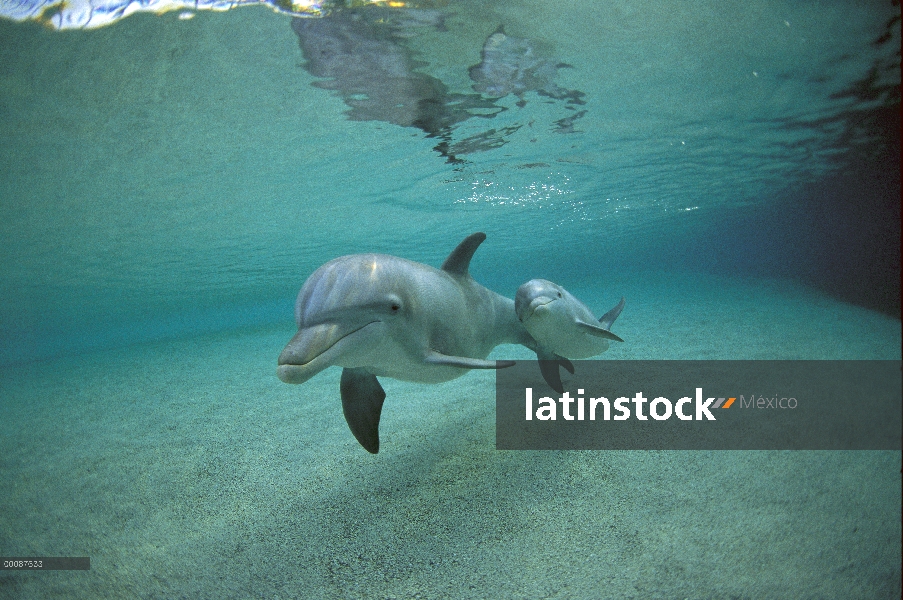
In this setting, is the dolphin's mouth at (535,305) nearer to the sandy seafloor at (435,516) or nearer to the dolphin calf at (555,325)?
the dolphin calf at (555,325)

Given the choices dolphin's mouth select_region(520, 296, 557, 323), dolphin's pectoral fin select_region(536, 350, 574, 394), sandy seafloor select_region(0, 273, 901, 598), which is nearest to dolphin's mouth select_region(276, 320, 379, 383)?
sandy seafloor select_region(0, 273, 901, 598)

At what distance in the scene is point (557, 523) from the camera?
3090 mm

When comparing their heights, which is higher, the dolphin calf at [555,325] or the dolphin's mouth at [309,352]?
the dolphin's mouth at [309,352]

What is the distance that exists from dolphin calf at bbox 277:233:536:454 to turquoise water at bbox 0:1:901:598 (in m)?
1.01

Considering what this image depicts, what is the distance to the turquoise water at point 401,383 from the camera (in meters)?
2.79

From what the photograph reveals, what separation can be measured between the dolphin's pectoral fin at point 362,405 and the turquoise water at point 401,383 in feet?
1.72

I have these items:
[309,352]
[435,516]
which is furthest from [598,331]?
[309,352]

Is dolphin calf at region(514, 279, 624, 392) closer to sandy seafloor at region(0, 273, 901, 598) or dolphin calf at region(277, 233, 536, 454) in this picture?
dolphin calf at region(277, 233, 536, 454)

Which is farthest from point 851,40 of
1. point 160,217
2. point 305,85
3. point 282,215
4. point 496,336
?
point 160,217

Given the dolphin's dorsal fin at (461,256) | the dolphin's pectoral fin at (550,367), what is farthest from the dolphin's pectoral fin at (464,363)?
the dolphin's pectoral fin at (550,367)

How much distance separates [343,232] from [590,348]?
49.5ft

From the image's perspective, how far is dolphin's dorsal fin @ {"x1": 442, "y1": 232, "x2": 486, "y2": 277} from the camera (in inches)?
169

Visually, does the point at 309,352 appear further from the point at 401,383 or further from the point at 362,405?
the point at 401,383

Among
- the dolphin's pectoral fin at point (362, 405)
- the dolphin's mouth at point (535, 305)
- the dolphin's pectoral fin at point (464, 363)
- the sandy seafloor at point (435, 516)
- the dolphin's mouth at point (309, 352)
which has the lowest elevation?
the sandy seafloor at point (435, 516)
